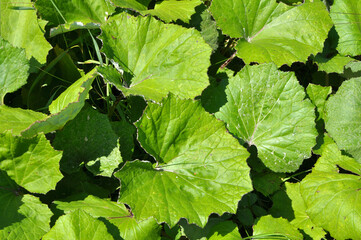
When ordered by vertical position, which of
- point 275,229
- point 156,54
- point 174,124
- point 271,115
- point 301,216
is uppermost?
point 156,54

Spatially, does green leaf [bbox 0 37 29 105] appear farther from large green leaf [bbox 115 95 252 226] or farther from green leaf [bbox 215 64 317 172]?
green leaf [bbox 215 64 317 172]

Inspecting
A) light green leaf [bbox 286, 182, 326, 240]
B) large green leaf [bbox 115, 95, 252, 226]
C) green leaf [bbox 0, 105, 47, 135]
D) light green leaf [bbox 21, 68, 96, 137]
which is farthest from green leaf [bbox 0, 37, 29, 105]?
light green leaf [bbox 286, 182, 326, 240]

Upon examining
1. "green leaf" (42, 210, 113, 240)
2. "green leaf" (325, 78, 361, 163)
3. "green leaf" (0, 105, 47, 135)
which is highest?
"green leaf" (0, 105, 47, 135)

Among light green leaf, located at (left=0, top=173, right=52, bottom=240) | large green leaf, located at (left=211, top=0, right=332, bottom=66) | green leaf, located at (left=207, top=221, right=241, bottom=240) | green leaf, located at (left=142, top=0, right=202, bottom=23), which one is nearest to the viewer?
light green leaf, located at (left=0, top=173, right=52, bottom=240)

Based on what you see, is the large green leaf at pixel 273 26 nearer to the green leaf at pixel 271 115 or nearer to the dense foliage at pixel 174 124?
the dense foliage at pixel 174 124

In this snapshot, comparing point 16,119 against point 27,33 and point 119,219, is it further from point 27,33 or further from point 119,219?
point 119,219

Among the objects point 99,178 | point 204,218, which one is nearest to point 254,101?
point 204,218

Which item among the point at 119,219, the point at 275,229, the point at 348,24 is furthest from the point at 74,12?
the point at 348,24

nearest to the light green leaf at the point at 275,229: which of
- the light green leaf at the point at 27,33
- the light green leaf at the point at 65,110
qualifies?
the light green leaf at the point at 65,110
